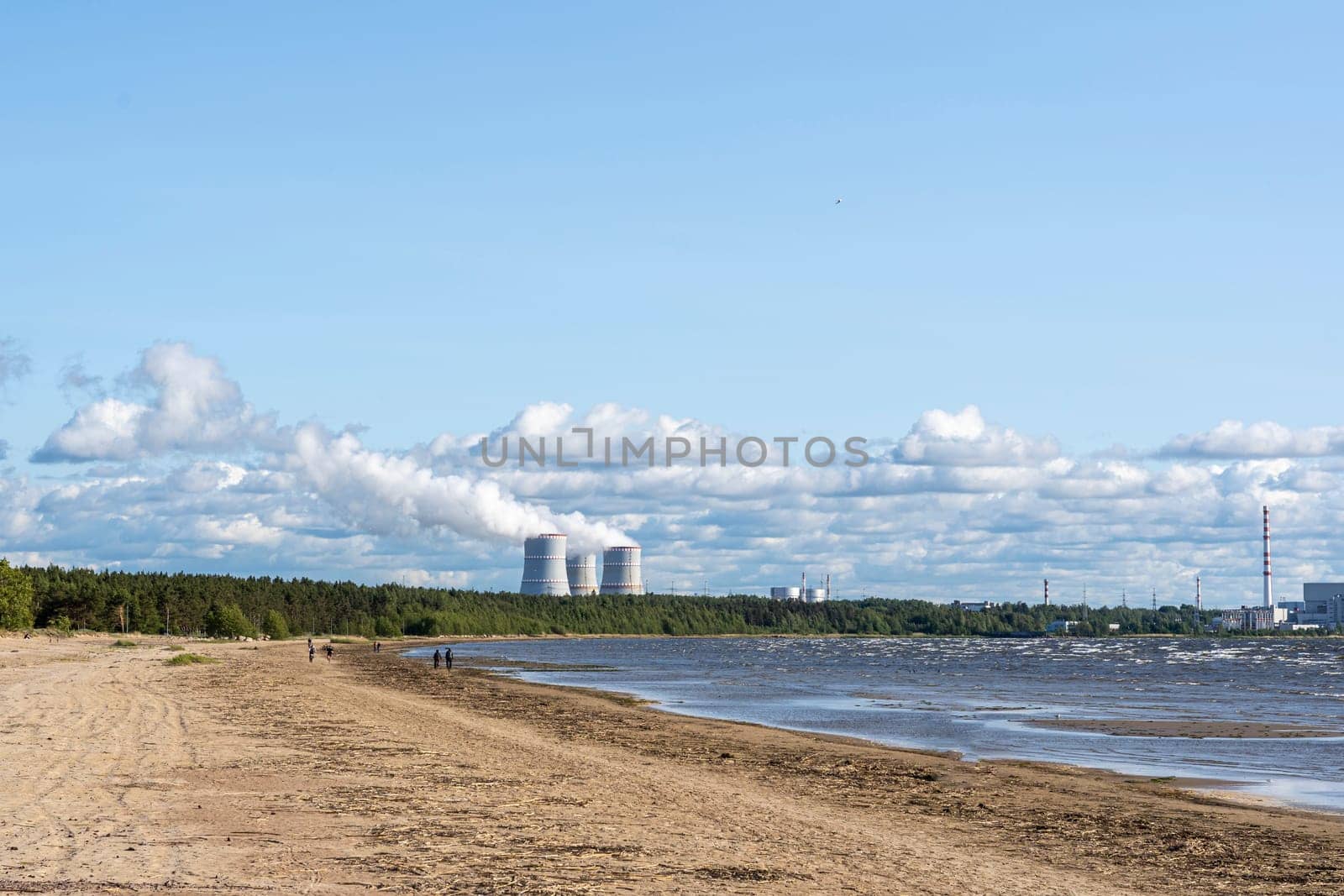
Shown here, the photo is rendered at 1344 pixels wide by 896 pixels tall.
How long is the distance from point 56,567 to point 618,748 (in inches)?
6573

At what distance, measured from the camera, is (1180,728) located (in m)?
48.4

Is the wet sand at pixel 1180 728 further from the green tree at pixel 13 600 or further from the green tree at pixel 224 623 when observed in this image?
the green tree at pixel 224 623

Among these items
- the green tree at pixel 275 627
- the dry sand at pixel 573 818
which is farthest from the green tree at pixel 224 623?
the dry sand at pixel 573 818

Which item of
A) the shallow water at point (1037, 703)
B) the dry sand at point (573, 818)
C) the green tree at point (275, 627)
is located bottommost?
the green tree at point (275, 627)

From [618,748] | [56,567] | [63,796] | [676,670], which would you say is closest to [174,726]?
[618,748]

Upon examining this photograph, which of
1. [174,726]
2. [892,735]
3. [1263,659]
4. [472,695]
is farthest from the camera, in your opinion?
[1263,659]

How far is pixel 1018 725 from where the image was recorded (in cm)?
4828

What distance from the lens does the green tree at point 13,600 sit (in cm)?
12500

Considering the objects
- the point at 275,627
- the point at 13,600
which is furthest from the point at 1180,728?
the point at 275,627

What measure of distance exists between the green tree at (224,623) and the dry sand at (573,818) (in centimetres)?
13092

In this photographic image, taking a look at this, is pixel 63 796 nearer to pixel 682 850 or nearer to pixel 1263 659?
pixel 682 850

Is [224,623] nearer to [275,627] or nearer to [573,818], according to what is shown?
[275,627]

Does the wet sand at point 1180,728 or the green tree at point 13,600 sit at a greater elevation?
the green tree at point 13,600

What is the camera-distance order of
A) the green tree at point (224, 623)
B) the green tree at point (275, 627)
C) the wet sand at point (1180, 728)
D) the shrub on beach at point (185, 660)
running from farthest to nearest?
the green tree at point (275, 627), the green tree at point (224, 623), the shrub on beach at point (185, 660), the wet sand at point (1180, 728)
